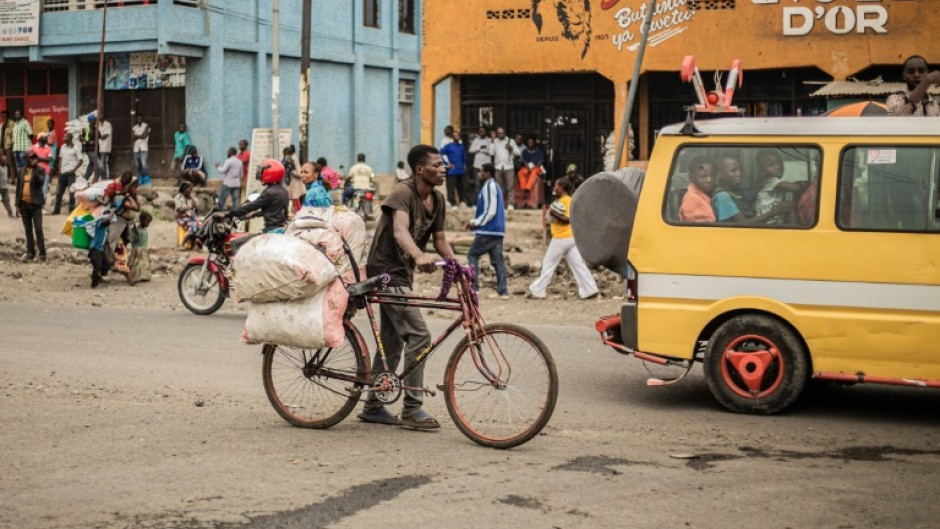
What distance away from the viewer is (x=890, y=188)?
8609mm

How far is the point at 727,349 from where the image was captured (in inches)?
354

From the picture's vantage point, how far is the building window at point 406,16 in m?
43.3

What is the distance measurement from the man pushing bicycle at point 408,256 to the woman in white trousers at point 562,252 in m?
9.19

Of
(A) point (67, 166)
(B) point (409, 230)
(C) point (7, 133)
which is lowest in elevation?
(B) point (409, 230)

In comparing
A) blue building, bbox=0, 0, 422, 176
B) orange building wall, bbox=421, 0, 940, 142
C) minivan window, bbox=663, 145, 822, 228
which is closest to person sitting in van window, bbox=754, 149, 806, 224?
minivan window, bbox=663, 145, 822, 228

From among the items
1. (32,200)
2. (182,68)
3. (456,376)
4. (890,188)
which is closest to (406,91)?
(182,68)

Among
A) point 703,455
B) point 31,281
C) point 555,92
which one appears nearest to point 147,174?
point 555,92

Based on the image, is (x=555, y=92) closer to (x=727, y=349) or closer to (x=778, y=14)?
(x=778, y=14)

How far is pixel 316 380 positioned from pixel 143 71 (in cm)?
2795

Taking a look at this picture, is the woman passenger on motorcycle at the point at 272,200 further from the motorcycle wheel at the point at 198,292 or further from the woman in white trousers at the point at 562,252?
the woman in white trousers at the point at 562,252

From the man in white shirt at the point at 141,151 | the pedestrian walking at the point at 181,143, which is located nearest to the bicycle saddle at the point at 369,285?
the man in white shirt at the point at 141,151

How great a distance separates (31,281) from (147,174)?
14.1 metres

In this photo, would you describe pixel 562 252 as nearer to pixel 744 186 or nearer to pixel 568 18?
pixel 744 186

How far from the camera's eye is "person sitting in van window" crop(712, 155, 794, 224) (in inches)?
352
